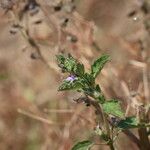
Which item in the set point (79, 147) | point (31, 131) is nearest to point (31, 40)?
point (79, 147)

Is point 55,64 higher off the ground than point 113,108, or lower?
higher

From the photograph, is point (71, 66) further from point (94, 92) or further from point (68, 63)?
point (94, 92)

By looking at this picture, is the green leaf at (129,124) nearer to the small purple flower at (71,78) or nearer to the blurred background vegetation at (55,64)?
the small purple flower at (71,78)

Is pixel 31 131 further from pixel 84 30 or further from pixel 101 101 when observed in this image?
pixel 101 101

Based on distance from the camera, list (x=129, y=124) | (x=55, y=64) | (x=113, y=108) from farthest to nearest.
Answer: (x=55, y=64), (x=129, y=124), (x=113, y=108)

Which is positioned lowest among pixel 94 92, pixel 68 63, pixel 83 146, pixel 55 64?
pixel 83 146

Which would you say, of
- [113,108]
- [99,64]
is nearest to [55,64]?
[99,64]

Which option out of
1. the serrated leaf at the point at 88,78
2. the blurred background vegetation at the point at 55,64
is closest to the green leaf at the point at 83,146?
the serrated leaf at the point at 88,78
